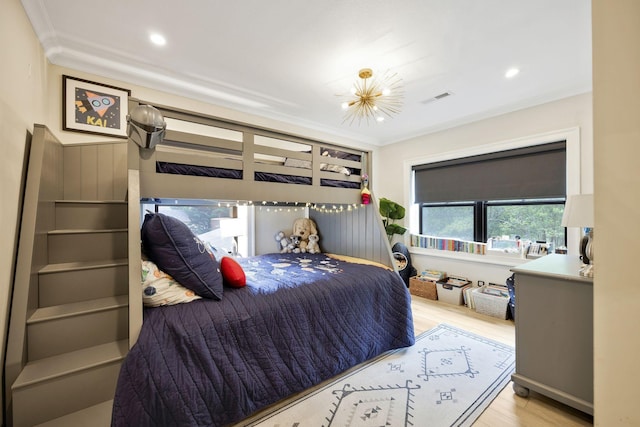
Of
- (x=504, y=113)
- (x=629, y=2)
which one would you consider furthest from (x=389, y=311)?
(x=504, y=113)

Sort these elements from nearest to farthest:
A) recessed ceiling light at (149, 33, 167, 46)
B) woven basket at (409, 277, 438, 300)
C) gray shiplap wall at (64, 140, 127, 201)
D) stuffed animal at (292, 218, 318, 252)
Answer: recessed ceiling light at (149, 33, 167, 46)
gray shiplap wall at (64, 140, 127, 201)
stuffed animal at (292, 218, 318, 252)
woven basket at (409, 277, 438, 300)

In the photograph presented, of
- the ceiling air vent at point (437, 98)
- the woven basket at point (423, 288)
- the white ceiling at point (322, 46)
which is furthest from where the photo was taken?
the woven basket at point (423, 288)

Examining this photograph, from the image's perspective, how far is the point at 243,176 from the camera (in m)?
1.88

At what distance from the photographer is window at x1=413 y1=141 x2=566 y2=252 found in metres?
2.95

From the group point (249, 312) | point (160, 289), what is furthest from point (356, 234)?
point (160, 289)

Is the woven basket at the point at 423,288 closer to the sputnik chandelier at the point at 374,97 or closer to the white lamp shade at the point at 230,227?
the sputnik chandelier at the point at 374,97

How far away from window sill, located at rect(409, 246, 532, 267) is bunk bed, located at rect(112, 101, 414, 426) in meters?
1.69

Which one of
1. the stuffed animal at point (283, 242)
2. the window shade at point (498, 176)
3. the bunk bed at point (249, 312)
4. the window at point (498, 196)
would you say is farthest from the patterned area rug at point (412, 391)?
the window shade at point (498, 176)

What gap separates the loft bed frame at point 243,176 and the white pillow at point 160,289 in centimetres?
12

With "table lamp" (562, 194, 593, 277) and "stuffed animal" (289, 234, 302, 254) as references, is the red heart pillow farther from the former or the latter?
"table lamp" (562, 194, 593, 277)

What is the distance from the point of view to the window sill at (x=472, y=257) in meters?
3.12

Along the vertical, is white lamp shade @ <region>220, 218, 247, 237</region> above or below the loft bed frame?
below

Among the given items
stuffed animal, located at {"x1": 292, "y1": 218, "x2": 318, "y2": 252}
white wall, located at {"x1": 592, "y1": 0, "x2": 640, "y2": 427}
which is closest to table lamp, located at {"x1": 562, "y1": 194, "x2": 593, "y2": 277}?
white wall, located at {"x1": 592, "y1": 0, "x2": 640, "y2": 427}

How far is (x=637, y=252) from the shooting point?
0.95m
